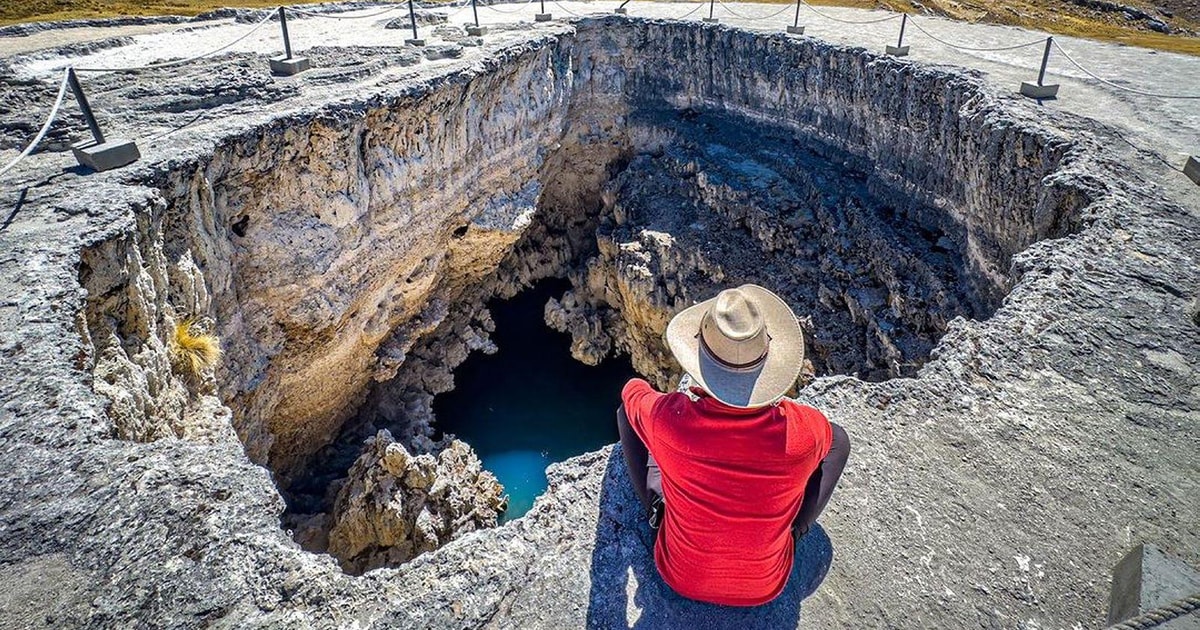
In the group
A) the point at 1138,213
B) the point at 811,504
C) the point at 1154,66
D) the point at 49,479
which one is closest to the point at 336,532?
the point at 49,479

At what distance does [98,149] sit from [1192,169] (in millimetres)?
12070

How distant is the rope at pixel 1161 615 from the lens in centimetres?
260

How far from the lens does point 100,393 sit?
499 centimetres

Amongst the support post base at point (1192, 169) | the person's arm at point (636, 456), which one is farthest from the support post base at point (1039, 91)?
the person's arm at point (636, 456)

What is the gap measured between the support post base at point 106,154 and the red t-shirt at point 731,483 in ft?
22.8

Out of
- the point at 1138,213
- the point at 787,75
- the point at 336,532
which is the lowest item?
the point at 336,532

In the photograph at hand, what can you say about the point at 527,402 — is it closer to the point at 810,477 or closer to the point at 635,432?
the point at 635,432

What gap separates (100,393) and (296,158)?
16.4 feet

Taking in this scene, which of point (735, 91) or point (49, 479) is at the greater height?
point (735, 91)

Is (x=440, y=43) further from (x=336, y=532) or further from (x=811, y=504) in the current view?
(x=811, y=504)

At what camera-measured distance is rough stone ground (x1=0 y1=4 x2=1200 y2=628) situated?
3.56m

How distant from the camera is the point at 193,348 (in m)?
7.41

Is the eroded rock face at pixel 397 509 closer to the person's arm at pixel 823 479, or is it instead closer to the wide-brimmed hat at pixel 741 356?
the person's arm at pixel 823 479

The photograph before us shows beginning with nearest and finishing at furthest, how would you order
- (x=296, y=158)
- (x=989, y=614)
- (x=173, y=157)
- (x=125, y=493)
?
(x=989, y=614)
(x=125, y=493)
(x=173, y=157)
(x=296, y=158)
